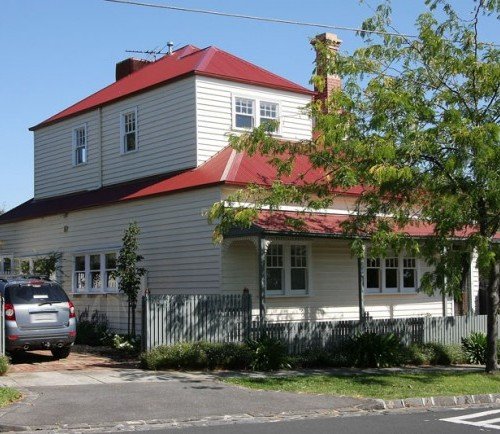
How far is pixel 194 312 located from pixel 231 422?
6134 millimetres

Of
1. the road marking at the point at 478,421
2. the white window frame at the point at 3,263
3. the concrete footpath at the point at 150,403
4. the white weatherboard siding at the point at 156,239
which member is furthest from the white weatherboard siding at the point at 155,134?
the road marking at the point at 478,421

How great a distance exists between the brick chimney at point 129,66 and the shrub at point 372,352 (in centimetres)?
1577

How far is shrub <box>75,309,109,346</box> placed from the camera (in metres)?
22.2

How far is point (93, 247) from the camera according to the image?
24469 millimetres

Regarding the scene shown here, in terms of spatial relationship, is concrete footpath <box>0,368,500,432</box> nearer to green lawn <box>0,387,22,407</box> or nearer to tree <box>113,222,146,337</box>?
green lawn <box>0,387,22,407</box>

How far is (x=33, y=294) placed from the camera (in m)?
17.3

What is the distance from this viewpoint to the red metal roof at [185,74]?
2370 cm

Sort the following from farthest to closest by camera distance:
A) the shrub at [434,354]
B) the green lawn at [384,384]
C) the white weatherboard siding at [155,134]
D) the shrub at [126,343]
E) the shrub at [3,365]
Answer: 1. the white weatherboard siding at [155,134]
2. the shrub at [126,343]
3. the shrub at [434,354]
4. the shrub at [3,365]
5. the green lawn at [384,384]

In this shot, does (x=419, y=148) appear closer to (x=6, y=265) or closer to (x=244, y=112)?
(x=244, y=112)

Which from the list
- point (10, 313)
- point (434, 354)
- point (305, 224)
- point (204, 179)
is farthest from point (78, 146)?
point (434, 354)

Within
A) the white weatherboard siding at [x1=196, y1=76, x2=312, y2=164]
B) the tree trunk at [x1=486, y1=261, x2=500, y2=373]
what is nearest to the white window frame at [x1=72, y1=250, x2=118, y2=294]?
the white weatherboard siding at [x1=196, y1=76, x2=312, y2=164]

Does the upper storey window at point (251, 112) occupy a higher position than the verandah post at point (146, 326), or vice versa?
the upper storey window at point (251, 112)

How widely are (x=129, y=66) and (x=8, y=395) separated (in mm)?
19580

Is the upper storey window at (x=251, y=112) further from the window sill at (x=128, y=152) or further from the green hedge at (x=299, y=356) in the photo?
the green hedge at (x=299, y=356)
